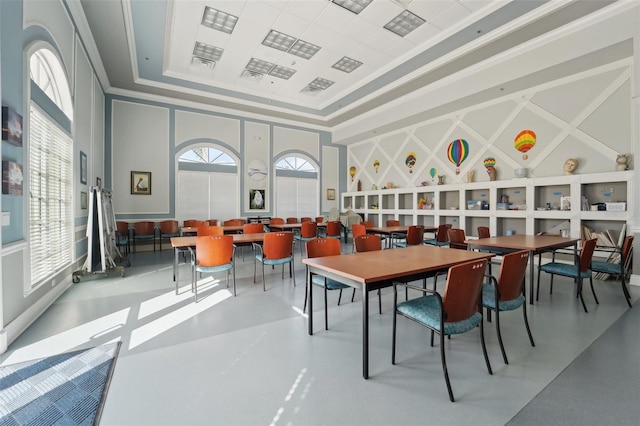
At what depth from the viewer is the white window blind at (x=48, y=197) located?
3.25 m

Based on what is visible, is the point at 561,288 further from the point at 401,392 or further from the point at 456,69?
the point at 456,69

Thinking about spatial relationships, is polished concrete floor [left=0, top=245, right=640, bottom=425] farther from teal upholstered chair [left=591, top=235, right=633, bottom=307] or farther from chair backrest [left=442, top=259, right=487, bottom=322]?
chair backrest [left=442, top=259, right=487, bottom=322]

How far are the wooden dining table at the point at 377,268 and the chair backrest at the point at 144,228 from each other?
21.0 ft

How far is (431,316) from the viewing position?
6.59 feet

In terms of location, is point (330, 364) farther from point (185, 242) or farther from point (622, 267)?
point (622, 267)

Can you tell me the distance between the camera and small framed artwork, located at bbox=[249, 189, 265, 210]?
30.6 feet

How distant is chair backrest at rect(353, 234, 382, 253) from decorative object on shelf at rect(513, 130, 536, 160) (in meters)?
4.57

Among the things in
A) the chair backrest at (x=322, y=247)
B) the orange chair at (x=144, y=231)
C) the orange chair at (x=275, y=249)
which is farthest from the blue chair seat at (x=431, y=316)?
the orange chair at (x=144, y=231)

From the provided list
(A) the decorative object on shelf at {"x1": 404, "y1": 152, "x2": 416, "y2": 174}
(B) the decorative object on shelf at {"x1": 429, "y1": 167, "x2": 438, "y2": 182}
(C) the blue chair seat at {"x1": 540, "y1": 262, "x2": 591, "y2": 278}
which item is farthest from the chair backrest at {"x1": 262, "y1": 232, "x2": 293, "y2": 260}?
(A) the decorative object on shelf at {"x1": 404, "y1": 152, "x2": 416, "y2": 174}

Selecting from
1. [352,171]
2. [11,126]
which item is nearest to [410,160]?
[352,171]

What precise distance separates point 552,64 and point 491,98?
150 centimetres

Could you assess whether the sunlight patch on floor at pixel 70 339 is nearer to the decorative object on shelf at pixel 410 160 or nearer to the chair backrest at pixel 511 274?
the chair backrest at pixel 511 274

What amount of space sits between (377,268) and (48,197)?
4.22 m

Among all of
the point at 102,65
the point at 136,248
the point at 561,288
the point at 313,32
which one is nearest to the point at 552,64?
the point at 561,288
